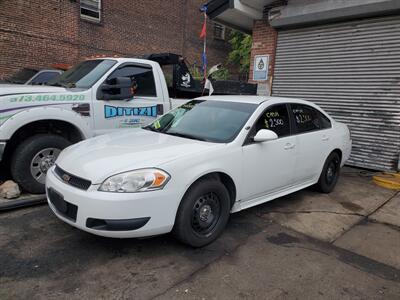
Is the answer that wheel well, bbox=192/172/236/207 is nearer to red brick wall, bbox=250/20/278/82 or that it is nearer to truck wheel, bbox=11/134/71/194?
truck wheel, bbox=11/134/71/194

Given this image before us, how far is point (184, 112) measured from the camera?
4715 millimetres

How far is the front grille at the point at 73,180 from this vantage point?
10.4 ft

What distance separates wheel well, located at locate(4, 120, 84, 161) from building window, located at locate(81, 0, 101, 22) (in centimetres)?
1237

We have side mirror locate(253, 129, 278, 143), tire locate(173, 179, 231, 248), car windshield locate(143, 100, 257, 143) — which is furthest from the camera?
car windshield locate(143, 100, 257, 143)

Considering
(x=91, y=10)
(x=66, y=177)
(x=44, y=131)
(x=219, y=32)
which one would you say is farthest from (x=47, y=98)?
(x=219, y=32)

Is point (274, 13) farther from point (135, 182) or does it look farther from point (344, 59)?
point (135, 182)

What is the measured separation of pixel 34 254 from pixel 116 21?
15.7 m

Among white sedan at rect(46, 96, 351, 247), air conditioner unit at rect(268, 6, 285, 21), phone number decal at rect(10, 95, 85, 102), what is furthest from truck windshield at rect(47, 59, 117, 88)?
air conditioner unit at rect(268, 6, 285, 21)

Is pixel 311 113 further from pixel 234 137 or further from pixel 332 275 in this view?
pixel 332 275

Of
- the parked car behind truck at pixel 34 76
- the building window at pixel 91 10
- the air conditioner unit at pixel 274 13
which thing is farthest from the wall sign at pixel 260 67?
the building window at pixel 91 10

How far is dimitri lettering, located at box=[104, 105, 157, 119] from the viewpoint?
5270 millimetres

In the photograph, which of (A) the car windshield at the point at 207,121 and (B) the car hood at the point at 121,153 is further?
(A) the car windshield at the point at 207,121

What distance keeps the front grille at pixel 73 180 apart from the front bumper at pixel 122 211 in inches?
1.8

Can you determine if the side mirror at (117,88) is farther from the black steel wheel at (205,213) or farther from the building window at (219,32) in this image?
the building window at (219,32)
